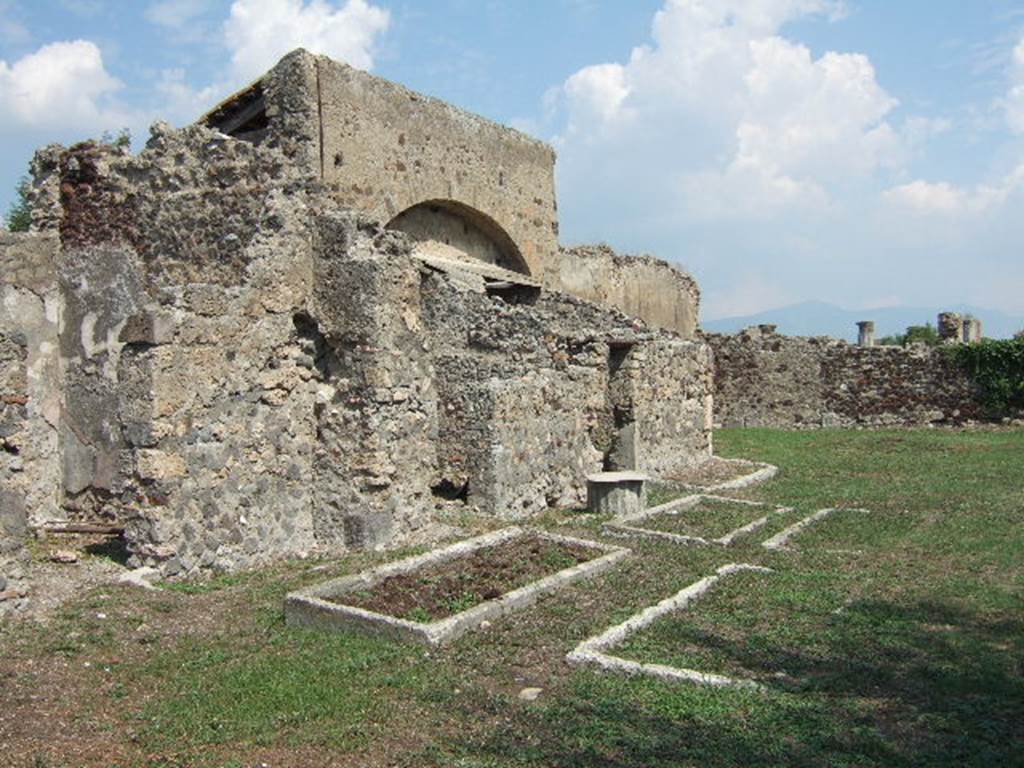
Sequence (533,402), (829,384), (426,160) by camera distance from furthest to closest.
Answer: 1. (829,384)
2. (426,160)
3. (533,402)

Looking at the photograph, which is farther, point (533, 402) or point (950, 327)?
point (950, 327)

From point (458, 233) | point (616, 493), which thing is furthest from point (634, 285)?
point (616, 493)

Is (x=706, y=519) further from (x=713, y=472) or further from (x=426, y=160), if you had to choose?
(x=426, y=160)

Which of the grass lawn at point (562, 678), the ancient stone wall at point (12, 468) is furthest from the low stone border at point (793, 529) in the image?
the ancient stone wall at point (12, 468)

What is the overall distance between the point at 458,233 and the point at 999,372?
14.4 m

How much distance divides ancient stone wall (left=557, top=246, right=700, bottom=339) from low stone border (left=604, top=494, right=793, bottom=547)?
849 cm

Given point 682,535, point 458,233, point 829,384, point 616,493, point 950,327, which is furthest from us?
point 950,327

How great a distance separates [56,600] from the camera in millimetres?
7234

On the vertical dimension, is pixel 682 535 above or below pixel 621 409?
below

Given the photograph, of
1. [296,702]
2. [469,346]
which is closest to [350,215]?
[469,346]

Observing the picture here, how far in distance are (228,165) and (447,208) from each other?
744cm

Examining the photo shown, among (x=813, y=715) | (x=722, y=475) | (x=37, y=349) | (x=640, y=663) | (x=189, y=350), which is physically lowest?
(x=813, y=715)

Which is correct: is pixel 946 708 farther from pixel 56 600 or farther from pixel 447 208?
pixel 447 208

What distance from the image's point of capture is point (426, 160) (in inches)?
601
